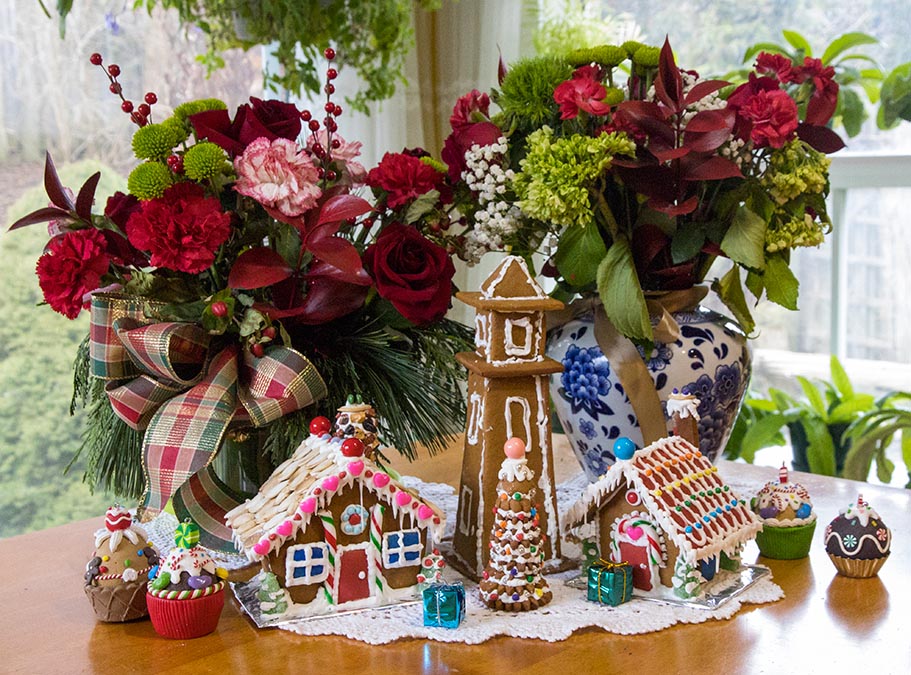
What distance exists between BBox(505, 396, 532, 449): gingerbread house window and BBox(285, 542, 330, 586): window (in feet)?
0.66

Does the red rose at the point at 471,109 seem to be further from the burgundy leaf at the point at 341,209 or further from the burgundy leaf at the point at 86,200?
the burgundy leaf at the point at 86,200

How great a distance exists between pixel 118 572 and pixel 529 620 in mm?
355

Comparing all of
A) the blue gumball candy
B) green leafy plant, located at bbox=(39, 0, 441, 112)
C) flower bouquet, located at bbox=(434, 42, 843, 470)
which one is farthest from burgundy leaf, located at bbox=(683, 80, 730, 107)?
green leafy plant, located at bbox=(39, 0, 441, 112)

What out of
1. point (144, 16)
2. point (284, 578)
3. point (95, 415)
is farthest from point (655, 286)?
point (144, 16)

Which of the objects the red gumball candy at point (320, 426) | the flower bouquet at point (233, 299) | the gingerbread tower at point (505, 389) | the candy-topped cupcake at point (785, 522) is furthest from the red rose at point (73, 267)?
the candy-topped cupcake at point (785, 522)

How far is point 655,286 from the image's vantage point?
107 centimetres

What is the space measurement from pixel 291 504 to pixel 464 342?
31 centimetres

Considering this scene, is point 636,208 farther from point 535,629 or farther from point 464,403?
point 535,629

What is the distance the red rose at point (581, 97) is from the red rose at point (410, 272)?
184 mm

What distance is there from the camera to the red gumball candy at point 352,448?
85cm

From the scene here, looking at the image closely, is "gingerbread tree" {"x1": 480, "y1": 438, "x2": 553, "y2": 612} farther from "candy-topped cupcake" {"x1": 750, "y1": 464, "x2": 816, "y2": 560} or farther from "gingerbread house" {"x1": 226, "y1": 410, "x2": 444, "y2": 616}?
"candy-topped cupcake" {"x1": 750, "y1": 464, "x2": 816, "y2": 560}

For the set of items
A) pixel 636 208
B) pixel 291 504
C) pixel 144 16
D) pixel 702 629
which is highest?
pixel 144 16

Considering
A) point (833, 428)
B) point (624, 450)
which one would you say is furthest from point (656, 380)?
point (833, 428)

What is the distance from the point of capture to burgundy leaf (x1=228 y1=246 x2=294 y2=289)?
3.03ft
